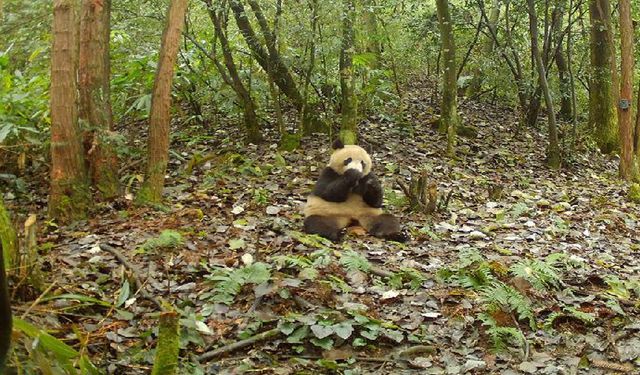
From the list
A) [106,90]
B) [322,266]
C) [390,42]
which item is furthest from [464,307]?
[390,42]

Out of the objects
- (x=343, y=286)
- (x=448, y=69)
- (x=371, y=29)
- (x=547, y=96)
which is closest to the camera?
(x=343, y=286)

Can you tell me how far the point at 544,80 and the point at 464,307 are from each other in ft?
25.5

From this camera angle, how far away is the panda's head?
6957 mm

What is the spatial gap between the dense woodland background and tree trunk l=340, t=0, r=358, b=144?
0.06 m

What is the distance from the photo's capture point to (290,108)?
12273 mm

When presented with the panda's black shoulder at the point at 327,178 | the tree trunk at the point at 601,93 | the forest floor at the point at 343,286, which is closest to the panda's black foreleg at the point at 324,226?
the forest floor at the point at 343,286

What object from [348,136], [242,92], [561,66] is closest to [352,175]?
[348,136]

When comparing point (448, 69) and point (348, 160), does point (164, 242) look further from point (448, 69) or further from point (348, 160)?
point (448, 69)

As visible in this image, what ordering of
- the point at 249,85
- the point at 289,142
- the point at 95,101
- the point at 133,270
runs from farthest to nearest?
the point at 249,85, the point at 289,142, the point at 95,101, the point at 133,270

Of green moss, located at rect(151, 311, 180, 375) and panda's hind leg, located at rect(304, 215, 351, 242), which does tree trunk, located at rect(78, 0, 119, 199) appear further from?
green moss, located at rect(151, 311, 180, 375)

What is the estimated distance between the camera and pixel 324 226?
6.75 meters

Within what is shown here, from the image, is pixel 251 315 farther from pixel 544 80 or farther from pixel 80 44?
pixel 544 80

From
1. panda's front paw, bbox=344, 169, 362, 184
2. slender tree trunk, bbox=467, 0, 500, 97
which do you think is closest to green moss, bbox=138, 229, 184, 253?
panda's front paw, bbox=344, 169, 362, 184

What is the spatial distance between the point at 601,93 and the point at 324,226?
9490mm
